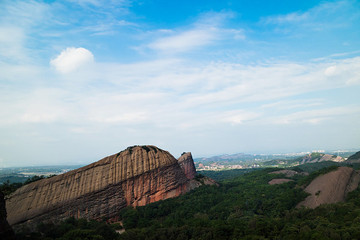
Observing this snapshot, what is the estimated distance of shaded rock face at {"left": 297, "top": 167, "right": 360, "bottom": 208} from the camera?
4350 cm

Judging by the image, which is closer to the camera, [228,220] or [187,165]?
[228,220]

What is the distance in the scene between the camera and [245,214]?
38625 millimetres

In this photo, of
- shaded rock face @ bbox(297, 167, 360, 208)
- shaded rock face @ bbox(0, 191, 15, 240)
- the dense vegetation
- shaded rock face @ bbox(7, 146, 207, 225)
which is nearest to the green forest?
the dense vegetation

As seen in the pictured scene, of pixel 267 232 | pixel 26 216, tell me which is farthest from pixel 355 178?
pixel 26 216

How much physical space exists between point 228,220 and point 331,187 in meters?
24.5

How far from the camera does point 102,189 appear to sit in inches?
1651

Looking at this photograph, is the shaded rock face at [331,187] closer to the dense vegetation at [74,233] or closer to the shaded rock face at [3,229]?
the dense vegetation at [74,233]

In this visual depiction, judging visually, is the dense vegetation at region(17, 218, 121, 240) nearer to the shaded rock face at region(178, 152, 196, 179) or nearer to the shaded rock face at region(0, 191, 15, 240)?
the shaded rock face at region(0, 191, 15, 240)

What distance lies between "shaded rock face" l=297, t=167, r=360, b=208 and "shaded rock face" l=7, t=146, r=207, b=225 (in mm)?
24924

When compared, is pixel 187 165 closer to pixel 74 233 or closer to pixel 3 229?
pixel 74 233

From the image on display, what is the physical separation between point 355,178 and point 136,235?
45.3 meters

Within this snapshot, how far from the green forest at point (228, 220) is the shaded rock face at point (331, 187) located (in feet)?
5.21

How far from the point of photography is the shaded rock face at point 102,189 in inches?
1551

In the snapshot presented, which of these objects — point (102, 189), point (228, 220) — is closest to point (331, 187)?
point (228, 220)
